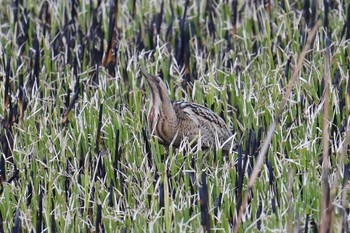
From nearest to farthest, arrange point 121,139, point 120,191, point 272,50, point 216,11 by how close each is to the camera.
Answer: point 120,191, point 121,139, point 272,50, point 216,11

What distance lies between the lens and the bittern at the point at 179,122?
5.18 metres

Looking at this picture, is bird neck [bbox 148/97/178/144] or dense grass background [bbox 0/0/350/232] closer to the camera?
dense grass background [bbox 0/0/350/232]

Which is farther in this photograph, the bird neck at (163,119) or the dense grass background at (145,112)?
the bird neck at (163,119)

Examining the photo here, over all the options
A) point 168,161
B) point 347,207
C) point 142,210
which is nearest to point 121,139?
point 168,161

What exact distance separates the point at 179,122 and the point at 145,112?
251mm

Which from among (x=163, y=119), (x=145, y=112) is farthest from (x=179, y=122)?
(x=145, y=112)

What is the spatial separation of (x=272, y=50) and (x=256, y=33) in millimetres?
381

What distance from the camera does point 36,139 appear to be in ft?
16.8

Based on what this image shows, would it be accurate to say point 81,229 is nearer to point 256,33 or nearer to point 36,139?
point 36,139

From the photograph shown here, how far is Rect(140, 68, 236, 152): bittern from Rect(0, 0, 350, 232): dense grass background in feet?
0.26

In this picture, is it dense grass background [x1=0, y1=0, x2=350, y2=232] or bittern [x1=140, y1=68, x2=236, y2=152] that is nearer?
dense grass background [x1=0, y1=0, x2=350, y2=232]

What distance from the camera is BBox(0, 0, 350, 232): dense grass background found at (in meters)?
4.34

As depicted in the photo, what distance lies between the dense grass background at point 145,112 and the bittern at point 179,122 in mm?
78

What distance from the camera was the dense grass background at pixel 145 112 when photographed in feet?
14.2
